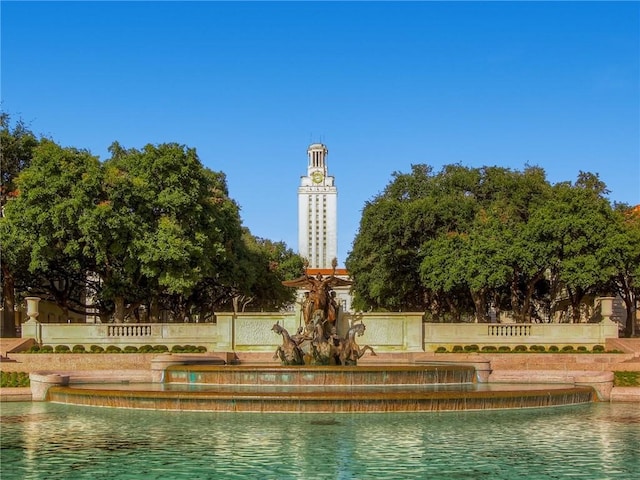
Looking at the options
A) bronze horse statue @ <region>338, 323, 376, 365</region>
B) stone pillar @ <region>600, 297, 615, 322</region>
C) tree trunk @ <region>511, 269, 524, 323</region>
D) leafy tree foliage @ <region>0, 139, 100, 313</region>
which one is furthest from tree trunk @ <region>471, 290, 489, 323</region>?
bronze horse statue @ <region>338, 323, 376, 365</region>

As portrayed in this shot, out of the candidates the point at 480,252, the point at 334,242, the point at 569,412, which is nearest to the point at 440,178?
the point at 480,252

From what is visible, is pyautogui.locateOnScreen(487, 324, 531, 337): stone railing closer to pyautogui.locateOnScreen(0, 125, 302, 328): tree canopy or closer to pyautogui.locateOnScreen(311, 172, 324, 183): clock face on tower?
pyautogui.locateOnScreen(0, 125, 302, 328): tree canopy

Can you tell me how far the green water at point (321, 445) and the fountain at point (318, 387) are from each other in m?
0.54

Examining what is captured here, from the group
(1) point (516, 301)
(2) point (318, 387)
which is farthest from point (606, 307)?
(2) point (318, 387)

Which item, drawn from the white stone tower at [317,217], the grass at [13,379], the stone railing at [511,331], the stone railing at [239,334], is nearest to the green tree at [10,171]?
the stone railing at [239,334]

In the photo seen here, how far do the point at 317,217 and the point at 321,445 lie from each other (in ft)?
549

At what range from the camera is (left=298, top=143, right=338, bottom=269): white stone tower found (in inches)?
7224

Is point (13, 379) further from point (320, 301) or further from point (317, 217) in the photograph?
point (317, 217)

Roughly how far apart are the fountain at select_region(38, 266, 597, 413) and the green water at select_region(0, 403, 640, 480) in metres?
Answer: 0.54

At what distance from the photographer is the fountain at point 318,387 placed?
23.5 m

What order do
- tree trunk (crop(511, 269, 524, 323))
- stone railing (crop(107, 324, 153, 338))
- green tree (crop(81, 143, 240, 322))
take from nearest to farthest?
stone railing (crop(107, 324, 153, 338)) → green tree (crop(81, 143, 240, 322)) → tree trunk (crop(511, 269, 524, 323))

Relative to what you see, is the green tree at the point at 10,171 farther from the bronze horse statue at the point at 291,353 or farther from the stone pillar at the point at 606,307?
the stone pillar at the point at 606,307

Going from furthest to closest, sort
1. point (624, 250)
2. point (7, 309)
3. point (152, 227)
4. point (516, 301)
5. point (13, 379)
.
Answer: point (516, 301)
point (7, 309)
point (624, 250)
point (152, 227)
point (13, 379)

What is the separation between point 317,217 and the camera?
18550 centimetres
